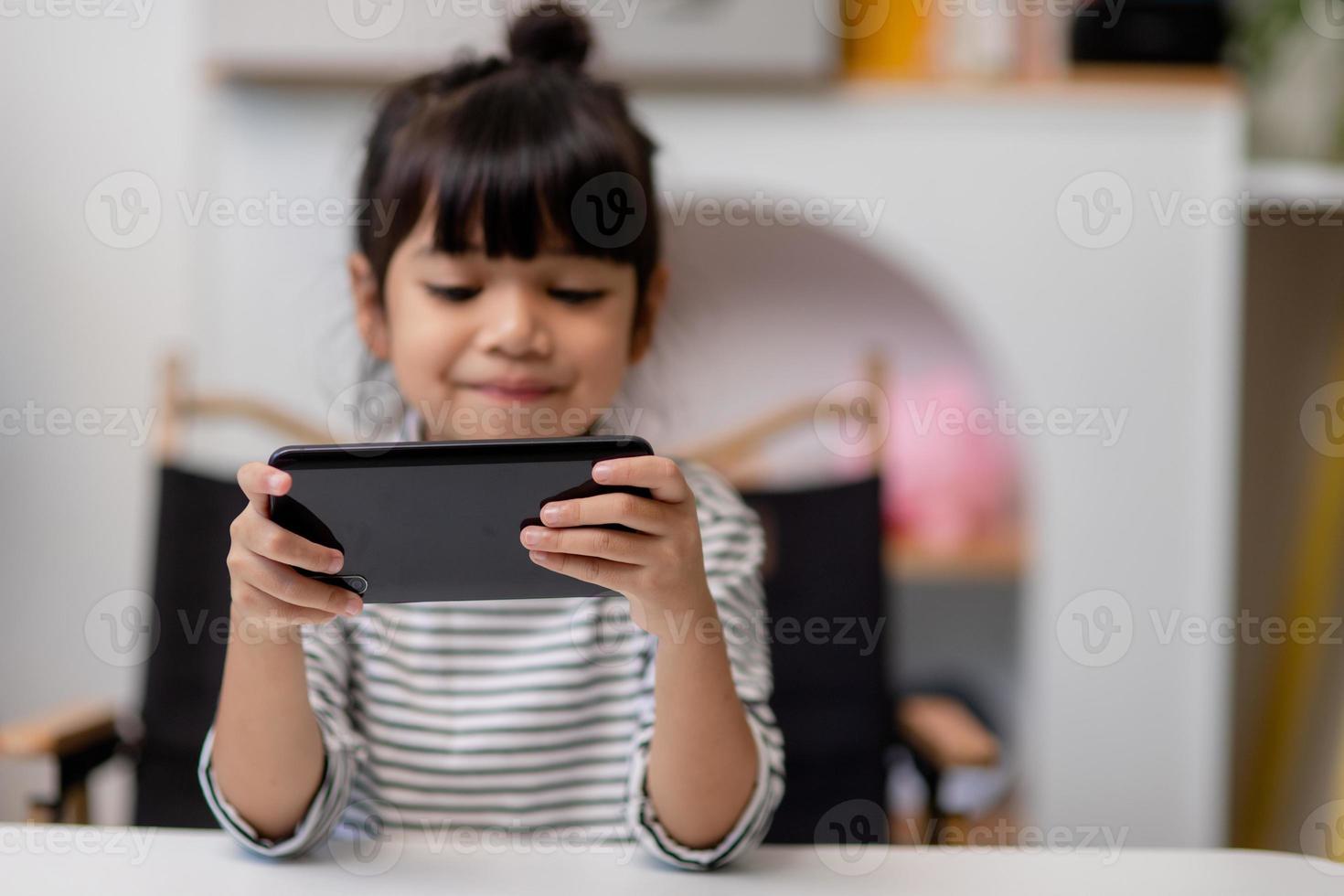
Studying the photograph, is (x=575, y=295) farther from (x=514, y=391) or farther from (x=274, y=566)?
(x=274, y=566)

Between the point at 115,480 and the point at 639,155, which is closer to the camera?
the point at 639,155

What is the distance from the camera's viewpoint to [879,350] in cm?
139

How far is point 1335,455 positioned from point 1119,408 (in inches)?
14.5

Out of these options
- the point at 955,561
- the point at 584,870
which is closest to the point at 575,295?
the point at 584,870

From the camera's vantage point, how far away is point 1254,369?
1623 millimetres

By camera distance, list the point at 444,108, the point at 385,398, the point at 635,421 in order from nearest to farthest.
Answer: the point at 444,108 → the point at 385,398 → the point at 635,421

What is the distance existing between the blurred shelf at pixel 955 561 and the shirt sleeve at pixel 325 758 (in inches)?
33.6

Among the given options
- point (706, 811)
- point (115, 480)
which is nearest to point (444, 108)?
point (706, 811)

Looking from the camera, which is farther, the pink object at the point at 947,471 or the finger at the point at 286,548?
the pink object at the point at 947,471

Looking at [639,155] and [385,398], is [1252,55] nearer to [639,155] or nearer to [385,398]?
[639,155]

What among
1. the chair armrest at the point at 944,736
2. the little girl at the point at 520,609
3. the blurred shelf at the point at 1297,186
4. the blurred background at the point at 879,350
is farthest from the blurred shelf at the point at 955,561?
the little girl at the point at 520,609

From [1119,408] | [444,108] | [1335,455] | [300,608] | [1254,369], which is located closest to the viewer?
[300,608]

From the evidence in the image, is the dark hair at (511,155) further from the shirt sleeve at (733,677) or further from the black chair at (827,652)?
the black chair at (827,652)

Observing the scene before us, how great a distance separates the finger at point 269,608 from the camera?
0.54m
